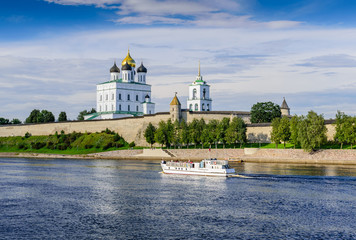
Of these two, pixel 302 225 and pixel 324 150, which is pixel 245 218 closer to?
pixel 302 225

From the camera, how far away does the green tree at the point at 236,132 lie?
71125 millimetres

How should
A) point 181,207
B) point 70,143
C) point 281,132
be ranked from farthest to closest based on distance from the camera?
point 70,143, point 281,132, point 181,207

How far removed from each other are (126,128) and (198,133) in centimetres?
2014

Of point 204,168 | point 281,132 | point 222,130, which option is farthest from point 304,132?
point 204,168

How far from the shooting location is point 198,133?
7462cm

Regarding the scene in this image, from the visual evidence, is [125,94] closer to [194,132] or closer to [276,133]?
[194,132]

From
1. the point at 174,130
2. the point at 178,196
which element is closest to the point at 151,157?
the point at 174,130

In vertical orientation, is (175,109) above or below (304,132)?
above

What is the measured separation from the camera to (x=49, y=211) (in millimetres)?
27219

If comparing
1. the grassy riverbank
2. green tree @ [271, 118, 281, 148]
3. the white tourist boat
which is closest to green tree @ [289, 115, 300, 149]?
green tree @ [271, 118, 281, 148]

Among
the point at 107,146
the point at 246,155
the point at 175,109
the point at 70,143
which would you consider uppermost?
the point at 175,109

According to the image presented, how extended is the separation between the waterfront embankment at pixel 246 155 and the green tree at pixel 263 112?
68.3 feet

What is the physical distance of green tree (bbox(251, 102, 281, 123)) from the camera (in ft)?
290

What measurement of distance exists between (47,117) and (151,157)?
52522 mm
